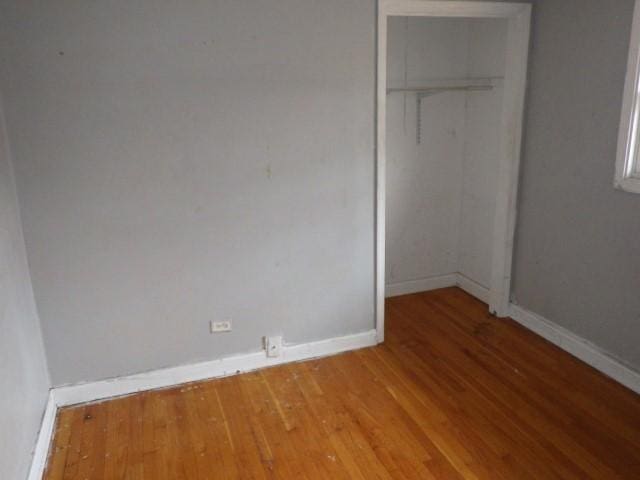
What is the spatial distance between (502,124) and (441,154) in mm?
670

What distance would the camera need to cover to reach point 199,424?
8.45 ft

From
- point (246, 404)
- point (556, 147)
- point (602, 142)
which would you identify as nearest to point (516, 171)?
point (556, 147)

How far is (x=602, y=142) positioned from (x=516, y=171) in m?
0.64

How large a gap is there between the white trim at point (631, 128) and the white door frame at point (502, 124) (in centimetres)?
73

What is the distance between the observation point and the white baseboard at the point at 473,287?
3990mm

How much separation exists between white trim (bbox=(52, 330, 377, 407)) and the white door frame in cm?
26

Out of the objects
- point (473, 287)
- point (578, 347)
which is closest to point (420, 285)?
point (473, 287)

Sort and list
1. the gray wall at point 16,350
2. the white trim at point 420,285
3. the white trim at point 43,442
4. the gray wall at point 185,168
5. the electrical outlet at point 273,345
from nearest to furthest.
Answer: the gray wall at point 16,350
the white trim at point 43,442
the gray wall at point 185,168
the electrical outlet at point 273,345
the white trim at point 420,285

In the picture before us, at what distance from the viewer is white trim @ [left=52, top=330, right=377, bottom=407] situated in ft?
9.02

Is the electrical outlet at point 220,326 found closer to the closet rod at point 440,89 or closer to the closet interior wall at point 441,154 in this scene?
the closet interior wall at point 441,154

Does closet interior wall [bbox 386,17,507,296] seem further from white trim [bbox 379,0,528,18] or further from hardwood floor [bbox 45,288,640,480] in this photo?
hardwood floor [bbox 45,288,640,480]

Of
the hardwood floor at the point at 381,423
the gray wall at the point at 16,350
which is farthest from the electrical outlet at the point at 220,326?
the gray wall at the point at 16,350

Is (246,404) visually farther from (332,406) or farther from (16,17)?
(16,17)

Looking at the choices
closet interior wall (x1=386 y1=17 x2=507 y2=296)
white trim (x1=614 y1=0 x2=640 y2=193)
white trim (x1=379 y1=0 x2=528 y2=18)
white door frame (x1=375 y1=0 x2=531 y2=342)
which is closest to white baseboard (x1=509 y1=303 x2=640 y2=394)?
white door frame (x1=375 y1=0 x2=531 y2=342)
